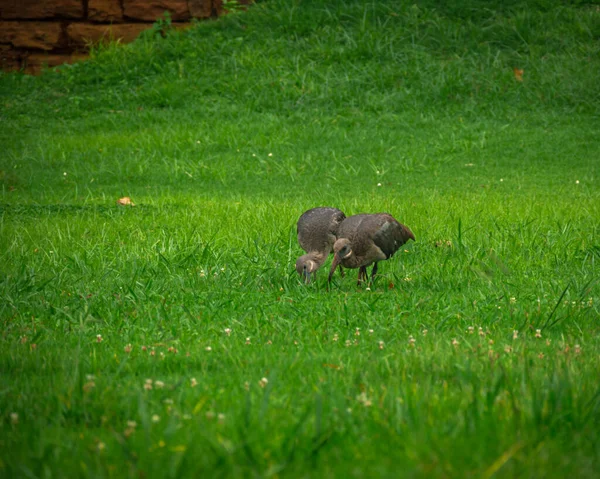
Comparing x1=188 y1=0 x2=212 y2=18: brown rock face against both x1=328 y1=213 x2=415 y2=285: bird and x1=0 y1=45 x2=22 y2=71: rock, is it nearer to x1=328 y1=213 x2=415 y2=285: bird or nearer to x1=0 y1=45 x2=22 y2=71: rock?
x1=0 y1=45 x2=22 y2=71: rock

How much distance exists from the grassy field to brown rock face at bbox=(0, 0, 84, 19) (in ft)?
3.89

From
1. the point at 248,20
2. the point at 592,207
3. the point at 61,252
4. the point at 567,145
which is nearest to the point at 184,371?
the point at 61,252

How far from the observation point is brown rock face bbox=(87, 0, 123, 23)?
1567 centimetres

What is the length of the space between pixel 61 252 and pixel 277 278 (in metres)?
2.00

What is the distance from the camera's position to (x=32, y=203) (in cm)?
907

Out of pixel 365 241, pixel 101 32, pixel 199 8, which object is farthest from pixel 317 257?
pixel 101 32

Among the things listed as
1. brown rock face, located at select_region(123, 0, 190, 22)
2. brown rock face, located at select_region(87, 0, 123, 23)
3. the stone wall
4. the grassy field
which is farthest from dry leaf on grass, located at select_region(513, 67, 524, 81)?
brown rock face, located at select_region(87, 0, 123, 23)

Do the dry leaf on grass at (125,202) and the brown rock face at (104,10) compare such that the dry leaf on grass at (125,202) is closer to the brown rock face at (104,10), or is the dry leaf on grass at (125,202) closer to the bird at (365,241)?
the bird at (365,241)

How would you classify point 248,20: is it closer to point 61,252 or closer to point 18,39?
point 18,39

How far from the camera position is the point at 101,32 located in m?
15.8

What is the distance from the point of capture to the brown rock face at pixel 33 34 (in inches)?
621

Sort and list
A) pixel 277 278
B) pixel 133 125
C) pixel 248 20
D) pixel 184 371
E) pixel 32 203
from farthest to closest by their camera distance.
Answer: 1. pixel 248 20
2. pixel 133 125
3. pixel 32 203
4. pixel 277 278
5. pixel 184 371

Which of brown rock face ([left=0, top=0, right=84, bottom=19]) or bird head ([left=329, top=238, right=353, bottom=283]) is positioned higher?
brown rock face ([left=0, top=0, right=84, bottom=19])

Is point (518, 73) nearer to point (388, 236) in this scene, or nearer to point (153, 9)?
point (153, 9)
